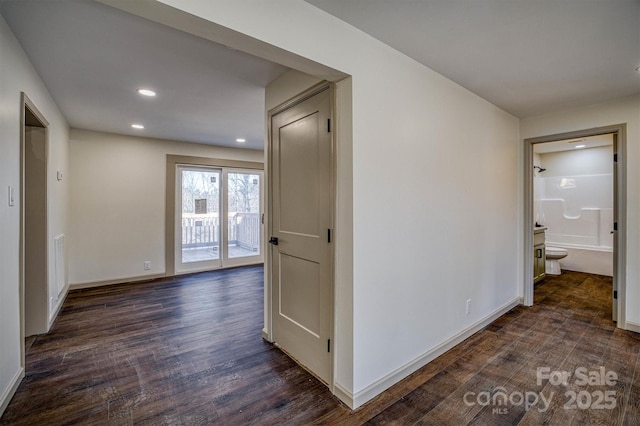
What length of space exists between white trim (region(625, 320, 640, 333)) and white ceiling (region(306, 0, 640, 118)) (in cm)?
228

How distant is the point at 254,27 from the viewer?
56.6 inches

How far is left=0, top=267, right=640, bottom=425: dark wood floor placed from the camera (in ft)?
5.87

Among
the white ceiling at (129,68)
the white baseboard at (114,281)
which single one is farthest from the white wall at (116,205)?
the white ceiling at (129,68)

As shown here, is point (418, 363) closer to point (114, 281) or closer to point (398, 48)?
point (398, 48)

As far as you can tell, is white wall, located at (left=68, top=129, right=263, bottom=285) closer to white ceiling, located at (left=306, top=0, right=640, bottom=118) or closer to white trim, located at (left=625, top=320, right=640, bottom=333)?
white ceiling, located at (left=306, top=0, right=640, bottom=118)

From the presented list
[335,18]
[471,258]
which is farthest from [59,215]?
[471,258]

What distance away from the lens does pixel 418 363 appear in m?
2.30

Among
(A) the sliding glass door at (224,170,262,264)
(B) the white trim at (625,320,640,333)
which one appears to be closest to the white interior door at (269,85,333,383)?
(B) the white trim at (625,320,640,333)

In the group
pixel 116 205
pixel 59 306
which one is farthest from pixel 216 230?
pixel 59 306

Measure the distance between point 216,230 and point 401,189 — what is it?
14.6ft

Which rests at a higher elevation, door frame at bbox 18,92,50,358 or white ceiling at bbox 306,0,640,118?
white ceiling at bbox 306,0,640,118

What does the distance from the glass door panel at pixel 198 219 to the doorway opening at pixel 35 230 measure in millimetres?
2409

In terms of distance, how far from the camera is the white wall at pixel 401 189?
1.66m

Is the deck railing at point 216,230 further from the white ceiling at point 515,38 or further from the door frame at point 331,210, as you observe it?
the white ceiling at point 515,38
